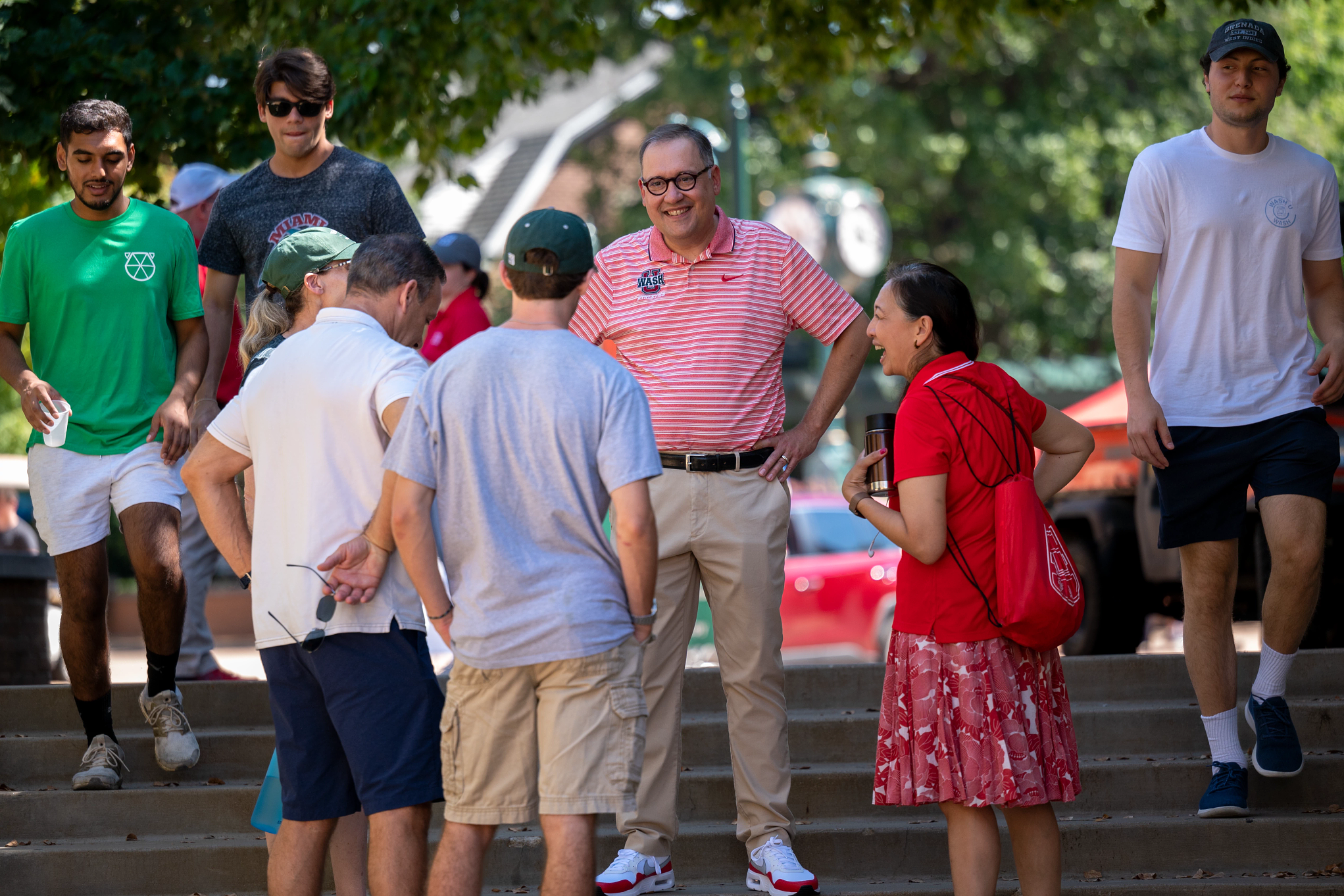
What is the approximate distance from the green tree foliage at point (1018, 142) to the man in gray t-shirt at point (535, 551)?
1766cm

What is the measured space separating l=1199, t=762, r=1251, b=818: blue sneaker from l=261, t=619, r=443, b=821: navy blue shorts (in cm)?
273

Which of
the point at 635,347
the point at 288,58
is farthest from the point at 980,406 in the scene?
the point at 288,58

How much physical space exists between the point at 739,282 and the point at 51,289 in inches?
95.9

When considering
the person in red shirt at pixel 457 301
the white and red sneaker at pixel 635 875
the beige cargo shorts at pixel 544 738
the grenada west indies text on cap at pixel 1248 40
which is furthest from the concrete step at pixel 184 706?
the grenada west indies text on cap at pixel 1248 40

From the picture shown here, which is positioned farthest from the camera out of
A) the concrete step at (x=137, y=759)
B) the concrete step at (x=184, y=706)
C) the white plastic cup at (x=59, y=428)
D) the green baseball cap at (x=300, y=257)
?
the concrete step at (x=184, y=706)

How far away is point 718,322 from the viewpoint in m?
4.67

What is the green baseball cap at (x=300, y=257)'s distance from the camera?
3.90m

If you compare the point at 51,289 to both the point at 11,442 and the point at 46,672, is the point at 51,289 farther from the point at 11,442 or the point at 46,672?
the point at 11,442

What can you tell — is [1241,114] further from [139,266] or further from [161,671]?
[161,671]

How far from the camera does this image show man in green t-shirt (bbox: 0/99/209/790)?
16.6ft

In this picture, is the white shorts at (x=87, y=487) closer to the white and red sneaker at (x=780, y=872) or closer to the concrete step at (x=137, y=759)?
the concrete step at (x=137, y=759)

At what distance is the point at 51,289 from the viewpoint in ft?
16.6

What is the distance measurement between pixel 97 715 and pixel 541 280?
9.47 ft

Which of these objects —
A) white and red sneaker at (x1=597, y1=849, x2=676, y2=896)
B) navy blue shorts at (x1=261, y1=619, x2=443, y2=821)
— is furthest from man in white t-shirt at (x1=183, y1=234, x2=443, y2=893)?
white and red sneaker at (x1=597, y1=849, x2=676, y2=896)
